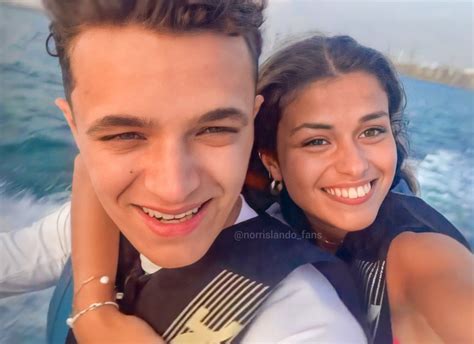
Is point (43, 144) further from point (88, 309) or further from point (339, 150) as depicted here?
point (339, 150)

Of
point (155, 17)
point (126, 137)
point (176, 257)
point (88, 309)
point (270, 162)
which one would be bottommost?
point (88, 309)

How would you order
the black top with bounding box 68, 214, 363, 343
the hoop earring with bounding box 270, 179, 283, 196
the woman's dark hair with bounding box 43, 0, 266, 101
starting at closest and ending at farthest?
the woman's dark hair with bounding box 43, 0, 266, 101 < the black top with bounding box 68, 214, 363, 343 < the hoop earring with bounding box 270, 179, 283, 196

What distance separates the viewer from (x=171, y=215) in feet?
2.92

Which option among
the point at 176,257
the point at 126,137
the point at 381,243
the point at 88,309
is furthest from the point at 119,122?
the point at 381,243

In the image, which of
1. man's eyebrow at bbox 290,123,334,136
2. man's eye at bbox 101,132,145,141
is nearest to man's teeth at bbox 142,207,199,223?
man's eye at bbox 101,132,145,141

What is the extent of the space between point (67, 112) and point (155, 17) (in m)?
0.25

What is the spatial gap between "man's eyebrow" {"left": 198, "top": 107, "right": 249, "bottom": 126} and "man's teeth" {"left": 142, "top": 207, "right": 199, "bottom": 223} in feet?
0.52

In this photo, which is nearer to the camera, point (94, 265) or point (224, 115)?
point (224, 115)

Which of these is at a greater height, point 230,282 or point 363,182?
point 363,182

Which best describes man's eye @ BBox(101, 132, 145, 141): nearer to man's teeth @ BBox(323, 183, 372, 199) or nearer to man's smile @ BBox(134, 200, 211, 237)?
man's smile @ BBox(134, 200, 211, 237)

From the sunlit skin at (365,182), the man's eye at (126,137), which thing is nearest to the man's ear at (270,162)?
the sunlit skin at (365,182)

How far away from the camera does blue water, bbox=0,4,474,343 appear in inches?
37.9

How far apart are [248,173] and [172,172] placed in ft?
0.67

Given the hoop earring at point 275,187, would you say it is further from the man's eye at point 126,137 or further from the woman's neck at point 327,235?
the man's eye at point 126,137
